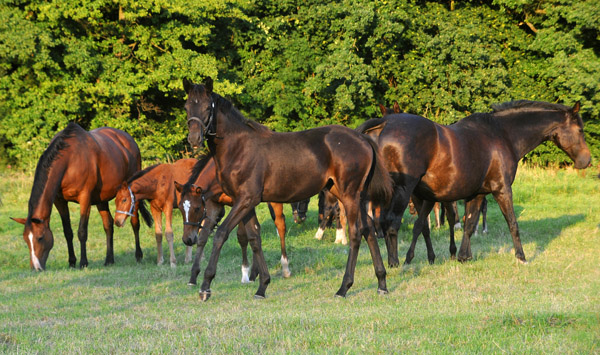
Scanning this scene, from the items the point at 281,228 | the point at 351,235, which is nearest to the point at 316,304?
the point at 351,235

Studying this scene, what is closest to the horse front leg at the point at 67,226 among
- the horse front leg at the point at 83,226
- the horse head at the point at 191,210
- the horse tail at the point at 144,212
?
the horse front leg at the point at 83,226

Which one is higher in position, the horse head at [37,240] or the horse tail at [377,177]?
the horse tail at [377,177]

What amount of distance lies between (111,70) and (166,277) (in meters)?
18.5

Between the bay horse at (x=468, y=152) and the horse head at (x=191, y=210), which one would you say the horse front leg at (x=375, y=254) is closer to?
the bay horse at (x=468, y=152)

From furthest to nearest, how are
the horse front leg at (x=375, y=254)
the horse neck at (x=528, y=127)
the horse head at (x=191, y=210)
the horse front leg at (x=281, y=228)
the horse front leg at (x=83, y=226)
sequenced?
1. the horse front leg at (x=83, y=226)
2. the horse neck at (x=528, y=127)
3. the horse front leg at (x=281, y=228)
4. the horse head at (x=191, y=210)
5. the horse front leg at (x=375, y=254)

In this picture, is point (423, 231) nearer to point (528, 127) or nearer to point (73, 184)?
point (528, 127)

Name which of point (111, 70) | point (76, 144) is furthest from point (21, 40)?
point (76, 144)

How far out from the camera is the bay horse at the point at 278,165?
7527mm

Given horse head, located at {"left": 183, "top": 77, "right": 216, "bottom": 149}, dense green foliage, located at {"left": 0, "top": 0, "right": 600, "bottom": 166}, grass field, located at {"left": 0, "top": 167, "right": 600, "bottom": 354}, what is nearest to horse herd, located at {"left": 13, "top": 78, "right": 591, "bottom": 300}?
horse head, located at {"left": 183, "top": 77, "right": 216, "bottom": 149}

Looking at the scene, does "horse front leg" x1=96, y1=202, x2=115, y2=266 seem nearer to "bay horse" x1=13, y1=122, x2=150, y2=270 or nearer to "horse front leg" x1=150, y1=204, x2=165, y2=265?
"bay horse" x1=13, y1=122, x2=150, y2=270

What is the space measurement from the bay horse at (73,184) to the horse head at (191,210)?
2641 millimetres

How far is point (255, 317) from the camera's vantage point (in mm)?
6496

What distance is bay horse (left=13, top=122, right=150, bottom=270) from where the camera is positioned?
35.0 ft

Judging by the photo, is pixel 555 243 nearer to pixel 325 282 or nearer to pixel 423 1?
pixel 325 282
